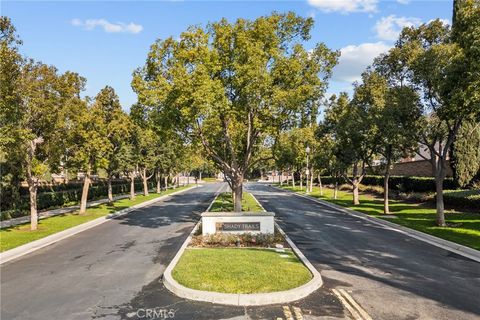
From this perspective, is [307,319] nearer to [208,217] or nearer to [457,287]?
[457,287]

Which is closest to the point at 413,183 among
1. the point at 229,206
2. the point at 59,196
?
the point at 229,206

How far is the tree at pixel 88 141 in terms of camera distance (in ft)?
88.5

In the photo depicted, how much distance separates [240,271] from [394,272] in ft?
15.6

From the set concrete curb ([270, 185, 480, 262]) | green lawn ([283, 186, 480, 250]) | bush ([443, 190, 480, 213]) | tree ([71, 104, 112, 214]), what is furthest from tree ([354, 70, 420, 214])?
tree ([71, 104, 112, 214])

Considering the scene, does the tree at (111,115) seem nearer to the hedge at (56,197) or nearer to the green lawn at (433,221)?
the hedge at (56,197)

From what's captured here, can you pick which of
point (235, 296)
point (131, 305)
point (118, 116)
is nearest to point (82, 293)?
point (131, 305)

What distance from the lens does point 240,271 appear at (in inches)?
452

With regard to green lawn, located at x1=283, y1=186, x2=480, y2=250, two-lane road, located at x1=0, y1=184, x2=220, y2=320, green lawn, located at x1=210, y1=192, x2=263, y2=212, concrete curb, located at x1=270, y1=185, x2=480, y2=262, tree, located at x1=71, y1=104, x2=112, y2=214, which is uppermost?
tree, located at x1=71, y1=104, x2=112, y2=214

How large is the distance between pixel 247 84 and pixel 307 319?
38.2 feet

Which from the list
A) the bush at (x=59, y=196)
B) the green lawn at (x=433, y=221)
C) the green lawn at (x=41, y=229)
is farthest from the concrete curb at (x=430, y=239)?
the bush at (x=59, y=196)

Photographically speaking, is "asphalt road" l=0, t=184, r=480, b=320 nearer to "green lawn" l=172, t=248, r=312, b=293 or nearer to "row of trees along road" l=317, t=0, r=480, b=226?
→ "green lawn" l=172, t=248, r=312, b=293

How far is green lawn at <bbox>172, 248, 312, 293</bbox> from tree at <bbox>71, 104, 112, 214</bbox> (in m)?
15.5

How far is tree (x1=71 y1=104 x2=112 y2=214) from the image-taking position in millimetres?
26962

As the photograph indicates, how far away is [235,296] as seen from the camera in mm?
9445
